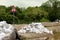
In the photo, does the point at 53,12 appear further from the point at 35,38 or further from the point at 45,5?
the point at 35,38

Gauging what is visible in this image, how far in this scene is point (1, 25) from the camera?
3.54 metres

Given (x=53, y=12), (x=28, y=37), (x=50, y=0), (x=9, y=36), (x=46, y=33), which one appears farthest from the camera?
(x=50, y=0)

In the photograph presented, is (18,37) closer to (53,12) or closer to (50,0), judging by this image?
(53,12)

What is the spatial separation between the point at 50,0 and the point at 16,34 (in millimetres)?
19669

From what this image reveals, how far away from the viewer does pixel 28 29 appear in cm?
354

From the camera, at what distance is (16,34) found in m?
3.48

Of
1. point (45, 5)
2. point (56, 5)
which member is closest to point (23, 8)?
point (45, 5)

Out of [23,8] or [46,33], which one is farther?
[23,8]

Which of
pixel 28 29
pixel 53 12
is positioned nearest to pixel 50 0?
pixel 53 12

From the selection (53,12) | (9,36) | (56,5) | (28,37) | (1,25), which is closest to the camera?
(9,36)

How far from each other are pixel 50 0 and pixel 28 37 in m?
20.0

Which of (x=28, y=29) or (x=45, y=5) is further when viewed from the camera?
(x=45, y=5)

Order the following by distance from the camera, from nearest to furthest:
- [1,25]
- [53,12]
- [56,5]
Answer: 1. [1,25]
2. [53,12]
3. [56,5]

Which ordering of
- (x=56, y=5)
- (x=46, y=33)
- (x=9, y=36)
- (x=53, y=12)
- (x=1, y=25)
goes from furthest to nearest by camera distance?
1. (x=56, y=5)
2. (x=53, y=12)
3. (x=1, y=25)
4. (x=46, y=33)
5. (x=9, y=36)
